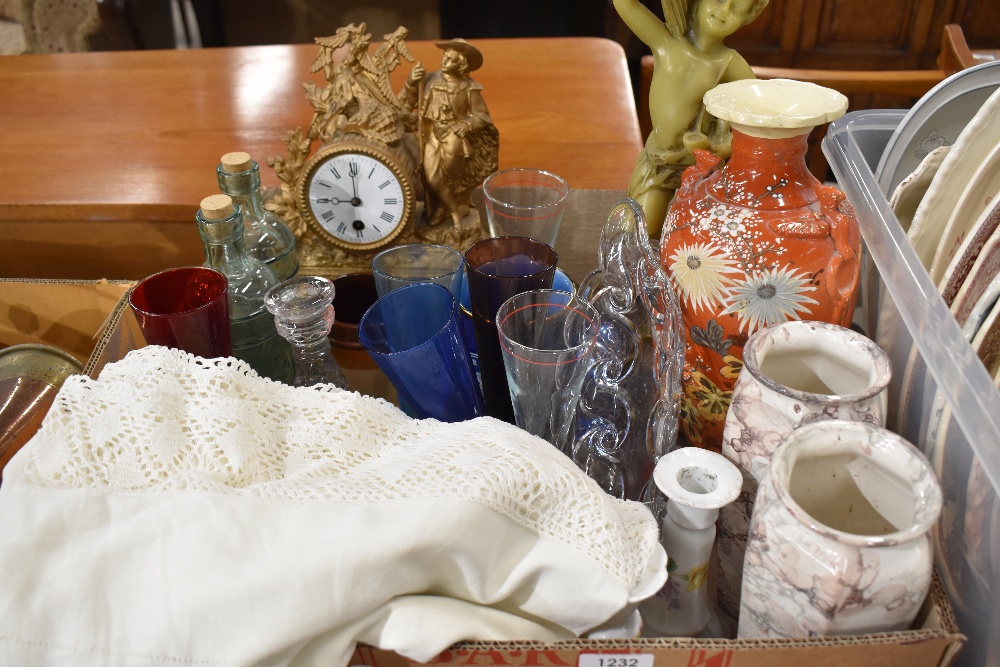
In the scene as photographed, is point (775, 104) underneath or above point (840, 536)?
above

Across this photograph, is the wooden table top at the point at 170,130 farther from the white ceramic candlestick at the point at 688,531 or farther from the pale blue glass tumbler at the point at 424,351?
the white ceramic candlestick at the point at 688,531

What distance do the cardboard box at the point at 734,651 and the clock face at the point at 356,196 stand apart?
0.46 m

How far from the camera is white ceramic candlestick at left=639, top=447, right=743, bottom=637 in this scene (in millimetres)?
484

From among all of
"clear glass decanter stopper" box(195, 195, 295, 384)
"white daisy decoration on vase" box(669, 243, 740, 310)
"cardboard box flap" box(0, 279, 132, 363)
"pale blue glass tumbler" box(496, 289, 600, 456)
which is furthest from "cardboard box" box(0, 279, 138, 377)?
"white daisy decoration on vase" box(669, 243, 740, 310)

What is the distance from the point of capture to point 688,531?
1.64ft

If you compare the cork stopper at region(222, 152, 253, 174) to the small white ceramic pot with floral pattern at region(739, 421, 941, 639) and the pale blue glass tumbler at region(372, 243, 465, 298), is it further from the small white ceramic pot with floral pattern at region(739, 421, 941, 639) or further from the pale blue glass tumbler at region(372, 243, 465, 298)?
the small white ceramic pot with floral pattern at region(739, 421, 941, 639)

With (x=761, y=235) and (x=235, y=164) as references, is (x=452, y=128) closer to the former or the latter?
(x=235, y=164)

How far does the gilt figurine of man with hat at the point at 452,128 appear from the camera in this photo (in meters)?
0.77

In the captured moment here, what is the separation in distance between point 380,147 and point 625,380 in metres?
0.35

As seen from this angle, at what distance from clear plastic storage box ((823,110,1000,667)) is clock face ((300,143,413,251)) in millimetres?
425

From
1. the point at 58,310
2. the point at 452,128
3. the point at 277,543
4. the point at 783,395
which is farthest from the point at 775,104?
the point at 58,310

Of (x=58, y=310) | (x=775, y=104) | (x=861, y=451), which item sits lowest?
(x=58, y=310)

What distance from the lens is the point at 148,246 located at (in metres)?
1.05

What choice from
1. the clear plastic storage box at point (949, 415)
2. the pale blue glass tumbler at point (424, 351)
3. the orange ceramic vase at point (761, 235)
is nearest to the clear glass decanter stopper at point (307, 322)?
the pale blue glass tumbler at point (424, 351)
